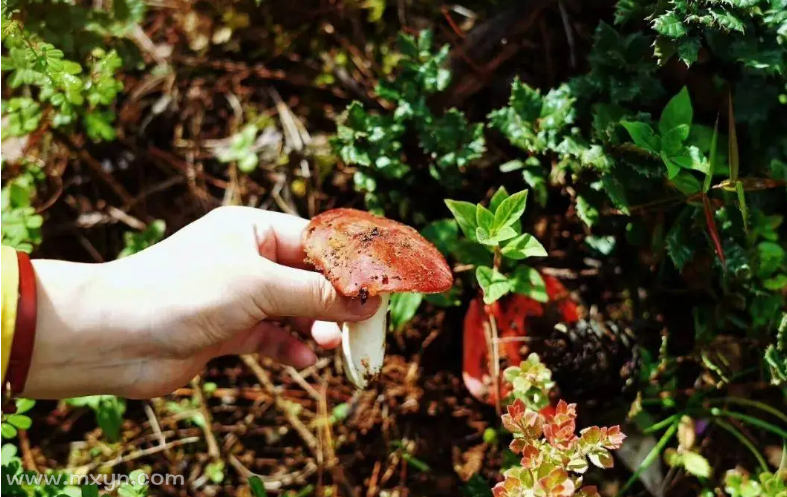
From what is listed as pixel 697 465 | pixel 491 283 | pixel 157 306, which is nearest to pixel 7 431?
pixel 157 306

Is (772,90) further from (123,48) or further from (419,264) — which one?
(123,48)

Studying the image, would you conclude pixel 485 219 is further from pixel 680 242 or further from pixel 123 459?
pixel 123 459

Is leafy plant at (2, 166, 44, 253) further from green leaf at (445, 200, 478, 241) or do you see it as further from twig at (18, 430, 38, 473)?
green leaf at (445, 200, 478, 241)

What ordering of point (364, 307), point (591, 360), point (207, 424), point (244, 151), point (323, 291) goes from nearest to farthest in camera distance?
point (323, 291) → point (364, 307) → point (591, 360) → point (207, 424) → point (244, 151)

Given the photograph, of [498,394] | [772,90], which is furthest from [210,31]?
[772,90]

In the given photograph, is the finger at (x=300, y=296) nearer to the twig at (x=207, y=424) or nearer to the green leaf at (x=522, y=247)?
the green leaf at (x=522, y=247)

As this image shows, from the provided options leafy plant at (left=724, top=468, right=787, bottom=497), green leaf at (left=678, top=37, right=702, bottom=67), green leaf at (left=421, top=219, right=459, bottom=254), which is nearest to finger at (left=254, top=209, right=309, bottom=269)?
green leaf at (left=421, top=219, right=459, bottom=254)
